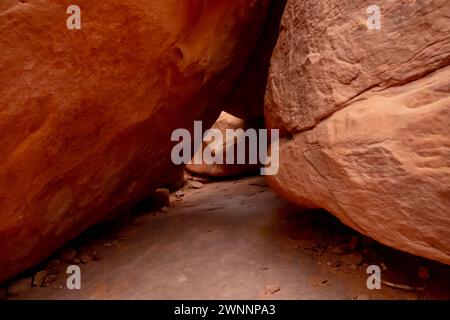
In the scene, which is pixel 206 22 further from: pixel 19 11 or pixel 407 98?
pixel 407 98

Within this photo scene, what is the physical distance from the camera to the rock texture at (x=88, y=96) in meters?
2.10

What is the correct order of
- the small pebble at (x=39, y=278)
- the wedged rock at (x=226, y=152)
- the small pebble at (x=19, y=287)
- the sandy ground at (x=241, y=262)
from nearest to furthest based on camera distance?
the sandy ground at (x=241, y=262) → the small pebble at (x=19, y=287) → the small pebble at (x=39, y=278) → the wedged rock at (x=226, y=152)

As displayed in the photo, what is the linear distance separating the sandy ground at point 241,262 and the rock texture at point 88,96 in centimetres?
51

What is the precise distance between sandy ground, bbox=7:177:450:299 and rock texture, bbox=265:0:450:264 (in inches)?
20.9

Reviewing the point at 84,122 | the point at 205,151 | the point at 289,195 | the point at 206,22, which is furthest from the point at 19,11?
the point at 205,151

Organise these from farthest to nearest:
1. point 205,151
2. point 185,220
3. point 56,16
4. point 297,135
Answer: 1. point 205,151
2. point 185,220
3. point 297,135
4. point 56,16

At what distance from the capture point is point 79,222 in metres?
3.19

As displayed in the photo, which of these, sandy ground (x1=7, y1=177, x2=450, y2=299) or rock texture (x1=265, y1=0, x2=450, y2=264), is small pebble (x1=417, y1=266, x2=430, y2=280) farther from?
rock texture (x1=265, y1=0, x2=450, y2=264)

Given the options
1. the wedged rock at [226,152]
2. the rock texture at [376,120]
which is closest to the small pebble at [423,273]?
the rock texture at [376,120]

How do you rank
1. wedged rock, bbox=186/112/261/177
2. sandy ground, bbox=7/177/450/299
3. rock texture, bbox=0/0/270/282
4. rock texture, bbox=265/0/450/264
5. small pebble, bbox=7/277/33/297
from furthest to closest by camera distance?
wedged rock, bbox=186/112/261/177 → small pebble, bbox=7/277/33/297 → sandy ground, bbox=7/177/450/299 → rock texture, bbox=0/0/270/282 → rock texture, bbox=265/0/450/264

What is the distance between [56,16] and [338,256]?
105 inches

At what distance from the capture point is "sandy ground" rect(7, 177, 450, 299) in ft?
7.57

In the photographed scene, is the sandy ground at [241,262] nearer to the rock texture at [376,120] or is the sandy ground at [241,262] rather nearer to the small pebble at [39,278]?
the small pebble at [39,278]

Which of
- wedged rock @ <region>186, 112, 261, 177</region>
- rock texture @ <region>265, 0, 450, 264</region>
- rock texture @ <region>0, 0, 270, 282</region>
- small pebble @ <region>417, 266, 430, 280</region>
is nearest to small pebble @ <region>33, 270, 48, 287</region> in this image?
rock texture @ <region>0, 0, 270, 282</region>
